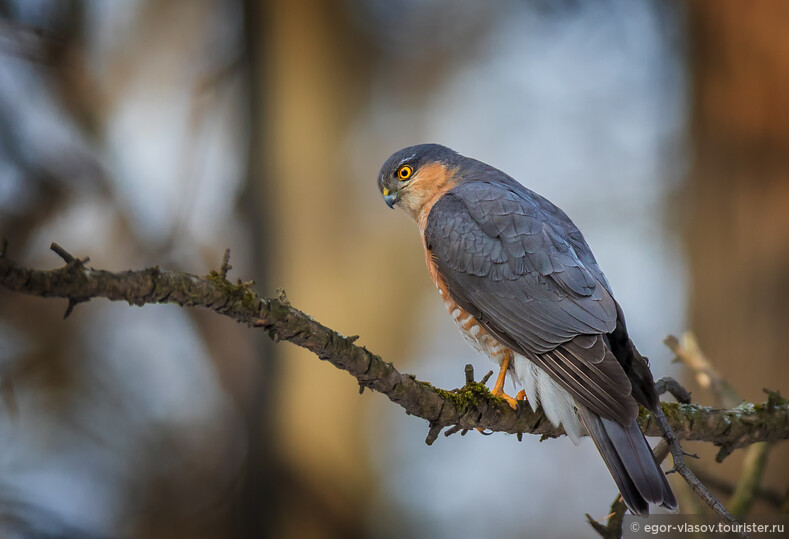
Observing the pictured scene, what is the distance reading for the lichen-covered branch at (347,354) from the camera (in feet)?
4.62

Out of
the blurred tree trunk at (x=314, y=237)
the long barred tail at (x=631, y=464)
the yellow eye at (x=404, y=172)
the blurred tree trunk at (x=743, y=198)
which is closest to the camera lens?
the long barred tail at (x=631, y=464)

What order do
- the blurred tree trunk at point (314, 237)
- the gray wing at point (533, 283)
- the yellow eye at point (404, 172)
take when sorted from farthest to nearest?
the blurred tree trunk at point (314, 237), the yellow eye at point (404, 172), the gray wing at point (533, 283)

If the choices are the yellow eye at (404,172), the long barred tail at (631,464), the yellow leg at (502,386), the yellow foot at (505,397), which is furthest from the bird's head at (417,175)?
the long barred tail at (631,464)

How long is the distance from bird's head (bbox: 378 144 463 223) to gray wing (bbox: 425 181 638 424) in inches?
17.1

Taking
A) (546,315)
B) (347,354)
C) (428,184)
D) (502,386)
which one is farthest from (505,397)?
(428,184)

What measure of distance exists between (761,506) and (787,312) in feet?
3.85

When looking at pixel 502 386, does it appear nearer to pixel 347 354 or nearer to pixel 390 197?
pixel 347 354

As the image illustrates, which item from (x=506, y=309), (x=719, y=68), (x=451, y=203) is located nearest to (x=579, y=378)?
(x=506, y=309)

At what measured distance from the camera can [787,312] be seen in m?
3.84

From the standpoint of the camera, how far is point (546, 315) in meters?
2.61

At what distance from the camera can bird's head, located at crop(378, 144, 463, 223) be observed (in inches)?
145

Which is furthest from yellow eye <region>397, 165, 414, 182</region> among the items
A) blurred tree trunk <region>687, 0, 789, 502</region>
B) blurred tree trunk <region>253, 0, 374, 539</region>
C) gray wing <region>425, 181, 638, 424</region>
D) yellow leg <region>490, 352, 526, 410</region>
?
blurred tree trunk <region>687, 0, 789, 502</region>

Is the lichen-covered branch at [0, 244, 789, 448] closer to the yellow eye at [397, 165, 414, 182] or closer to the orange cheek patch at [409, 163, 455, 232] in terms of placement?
the orange cheek patch at [409, 163, 455, 232]

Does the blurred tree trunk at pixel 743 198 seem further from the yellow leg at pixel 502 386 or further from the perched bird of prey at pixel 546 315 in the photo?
the yellow leg at pixel 502 386
